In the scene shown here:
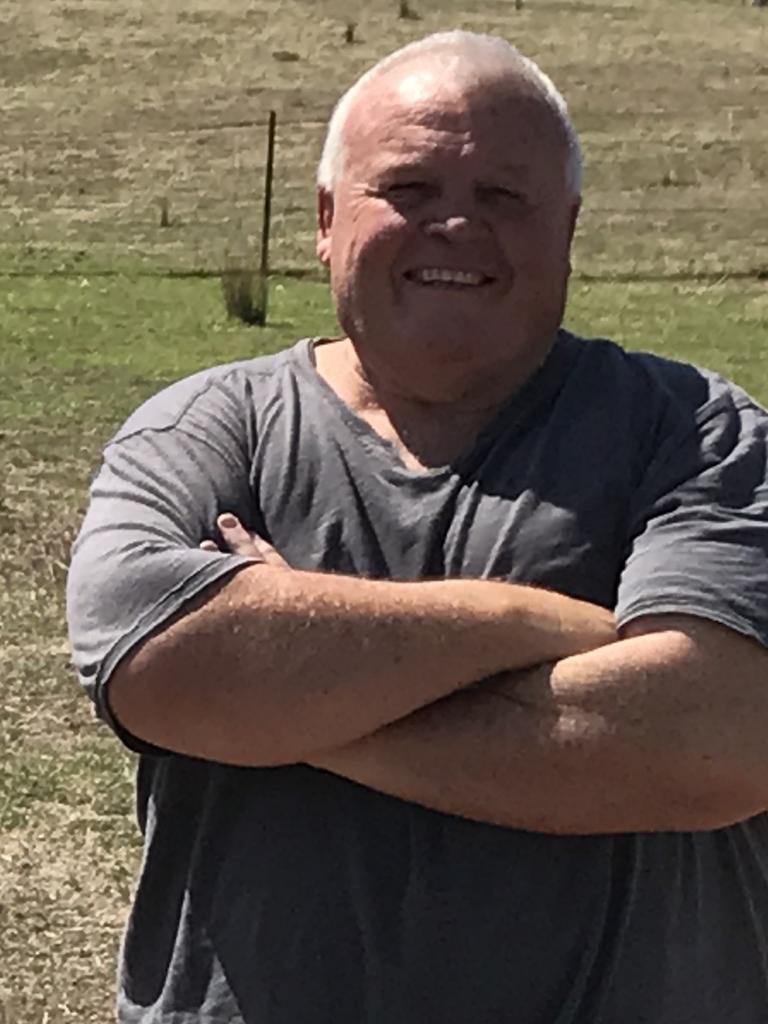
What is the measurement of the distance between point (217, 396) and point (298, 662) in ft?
1.26

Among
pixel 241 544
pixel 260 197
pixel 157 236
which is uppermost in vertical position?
pixel 241 544

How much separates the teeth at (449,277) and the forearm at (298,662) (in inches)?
12.9

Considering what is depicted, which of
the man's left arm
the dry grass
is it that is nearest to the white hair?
the man's left arm

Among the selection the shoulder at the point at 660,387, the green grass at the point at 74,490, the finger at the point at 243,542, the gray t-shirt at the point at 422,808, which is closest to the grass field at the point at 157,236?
the green grass at the point at 74,490

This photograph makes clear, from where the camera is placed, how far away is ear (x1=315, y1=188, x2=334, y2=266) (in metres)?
2.52

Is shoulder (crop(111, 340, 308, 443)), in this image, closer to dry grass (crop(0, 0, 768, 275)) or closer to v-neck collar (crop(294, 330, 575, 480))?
v-neck collar (crop(294, 330, 575, 480))

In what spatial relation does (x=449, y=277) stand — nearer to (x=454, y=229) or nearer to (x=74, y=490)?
(x=454, y=229)

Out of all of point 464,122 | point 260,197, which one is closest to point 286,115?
point 260,197

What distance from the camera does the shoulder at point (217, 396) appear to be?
2.53 m

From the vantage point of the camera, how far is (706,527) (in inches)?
94.7

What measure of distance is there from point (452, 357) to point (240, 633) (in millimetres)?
377

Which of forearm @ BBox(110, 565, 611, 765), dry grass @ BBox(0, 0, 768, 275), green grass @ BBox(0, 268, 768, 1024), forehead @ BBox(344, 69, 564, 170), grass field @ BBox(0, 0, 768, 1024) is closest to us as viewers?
forearm @ BBox(110, 565, 611, 765)

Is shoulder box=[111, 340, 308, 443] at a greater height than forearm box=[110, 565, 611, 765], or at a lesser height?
greater

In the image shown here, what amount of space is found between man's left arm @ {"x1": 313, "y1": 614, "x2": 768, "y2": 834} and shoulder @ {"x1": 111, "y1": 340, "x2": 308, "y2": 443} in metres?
0.42
